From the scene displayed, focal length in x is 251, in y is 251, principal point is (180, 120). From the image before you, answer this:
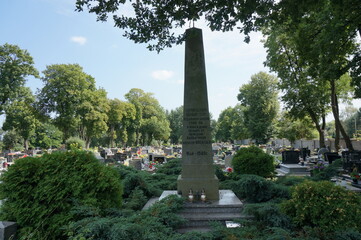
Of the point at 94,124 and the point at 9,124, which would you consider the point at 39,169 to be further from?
the point at 9,124

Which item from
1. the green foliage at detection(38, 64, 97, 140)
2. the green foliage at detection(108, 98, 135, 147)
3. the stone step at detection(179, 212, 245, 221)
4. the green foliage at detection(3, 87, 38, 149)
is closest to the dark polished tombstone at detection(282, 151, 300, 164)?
Result: the stone step at detection(179, 212, 245, 221)

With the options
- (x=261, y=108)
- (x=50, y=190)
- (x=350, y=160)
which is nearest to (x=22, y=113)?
(x=261, y=108)

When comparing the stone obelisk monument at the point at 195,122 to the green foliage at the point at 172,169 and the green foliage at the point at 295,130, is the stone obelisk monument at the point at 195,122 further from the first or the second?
the green foliage at the point at 295,130

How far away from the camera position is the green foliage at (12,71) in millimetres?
36062

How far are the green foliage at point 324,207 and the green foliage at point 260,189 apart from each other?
4.71 ft

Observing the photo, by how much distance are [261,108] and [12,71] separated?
40433mm

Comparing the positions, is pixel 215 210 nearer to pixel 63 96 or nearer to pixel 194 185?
pixel 194 185

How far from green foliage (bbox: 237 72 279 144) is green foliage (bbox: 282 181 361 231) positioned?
40450 mm

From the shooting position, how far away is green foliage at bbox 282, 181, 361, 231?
4.40 meters

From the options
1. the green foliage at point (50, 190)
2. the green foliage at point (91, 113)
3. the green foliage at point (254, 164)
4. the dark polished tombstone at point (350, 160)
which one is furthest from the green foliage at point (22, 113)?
the dark polished tombstone at point (350, 160)

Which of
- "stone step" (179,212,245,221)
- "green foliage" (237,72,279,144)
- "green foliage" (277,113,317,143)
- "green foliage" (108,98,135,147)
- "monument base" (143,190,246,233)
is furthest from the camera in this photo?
"green foliage" (108,98,135,147)

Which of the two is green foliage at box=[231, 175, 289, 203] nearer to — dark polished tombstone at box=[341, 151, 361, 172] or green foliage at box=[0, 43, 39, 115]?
dark polished tombstone at box=[341, 151, 361, 172]

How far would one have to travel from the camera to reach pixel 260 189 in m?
6.66

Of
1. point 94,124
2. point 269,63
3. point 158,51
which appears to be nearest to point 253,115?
point 269,63
